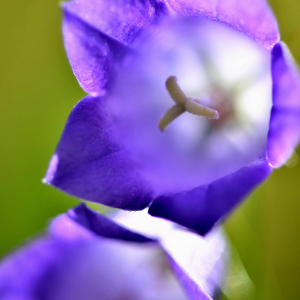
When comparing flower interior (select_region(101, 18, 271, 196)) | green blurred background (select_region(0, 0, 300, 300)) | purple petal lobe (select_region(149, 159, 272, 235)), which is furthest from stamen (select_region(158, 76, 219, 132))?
green blurred background (select_region(0, 0, 300, 300))

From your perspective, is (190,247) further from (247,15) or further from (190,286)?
(247,15)

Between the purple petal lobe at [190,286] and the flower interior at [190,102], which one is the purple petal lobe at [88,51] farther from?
the purple petal lobe at [190,286]

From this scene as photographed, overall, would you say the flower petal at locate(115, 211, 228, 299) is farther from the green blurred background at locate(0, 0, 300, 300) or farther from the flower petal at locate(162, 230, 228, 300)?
the green blurred background at locate(0, 0, 300, 300)

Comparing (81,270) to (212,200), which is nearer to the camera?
(212,200)

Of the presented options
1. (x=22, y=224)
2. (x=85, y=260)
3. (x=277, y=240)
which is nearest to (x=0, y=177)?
(x=22, y=224)

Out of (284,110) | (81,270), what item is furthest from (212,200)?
(81,270)
